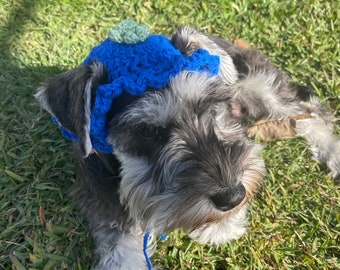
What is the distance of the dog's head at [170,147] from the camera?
2.47 metres

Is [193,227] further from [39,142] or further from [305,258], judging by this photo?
[39,142]

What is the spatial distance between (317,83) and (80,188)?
8.28ft

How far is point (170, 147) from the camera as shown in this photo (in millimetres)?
2602

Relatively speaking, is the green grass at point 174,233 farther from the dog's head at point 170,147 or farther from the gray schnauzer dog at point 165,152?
the dog's head at point 170,147

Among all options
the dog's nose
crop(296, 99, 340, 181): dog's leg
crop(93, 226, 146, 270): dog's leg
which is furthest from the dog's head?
crop(296, 99, 340, 181): dog's leg

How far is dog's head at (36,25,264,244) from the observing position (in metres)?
2.47

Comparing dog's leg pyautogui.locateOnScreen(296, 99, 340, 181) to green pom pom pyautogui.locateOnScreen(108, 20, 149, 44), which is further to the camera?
dog's leg pyautogui.locateOnScreen(296, 99, 340, 181)

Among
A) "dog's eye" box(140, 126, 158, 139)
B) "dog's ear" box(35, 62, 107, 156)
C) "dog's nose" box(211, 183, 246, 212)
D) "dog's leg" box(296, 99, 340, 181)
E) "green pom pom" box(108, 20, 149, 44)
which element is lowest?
"dog's leg" box(296, 99, 340, 181)

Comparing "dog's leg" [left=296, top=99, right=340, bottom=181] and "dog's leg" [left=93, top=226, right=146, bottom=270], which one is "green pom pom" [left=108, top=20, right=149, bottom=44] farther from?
"dog's leg" [left=296, top=99, right=340, bottom=181]

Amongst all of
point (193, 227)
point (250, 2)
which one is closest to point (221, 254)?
point (193, 227)

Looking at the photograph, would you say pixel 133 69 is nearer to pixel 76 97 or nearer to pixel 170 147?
pixel 76 97

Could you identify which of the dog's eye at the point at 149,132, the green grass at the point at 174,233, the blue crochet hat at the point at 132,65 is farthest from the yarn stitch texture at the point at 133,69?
the green grass at the point at 174,233

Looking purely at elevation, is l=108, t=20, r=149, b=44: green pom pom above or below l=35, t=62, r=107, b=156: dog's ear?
above

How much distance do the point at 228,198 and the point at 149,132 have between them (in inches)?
23.9
